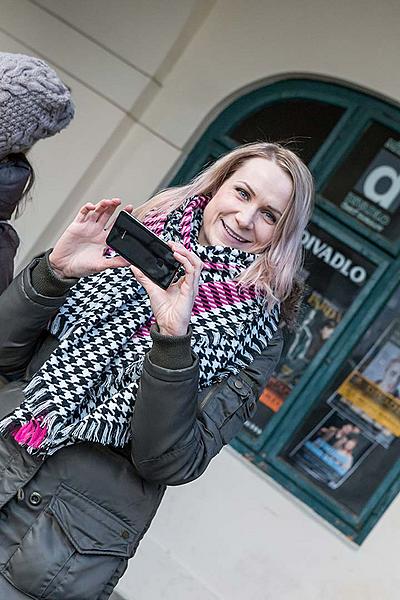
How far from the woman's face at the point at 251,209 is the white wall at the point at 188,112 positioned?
276cm

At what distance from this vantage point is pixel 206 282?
242 cm

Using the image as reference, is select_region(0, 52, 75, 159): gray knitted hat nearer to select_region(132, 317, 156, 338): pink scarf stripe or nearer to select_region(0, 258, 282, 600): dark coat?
select_region(0, 258, 282, 600): dark coat

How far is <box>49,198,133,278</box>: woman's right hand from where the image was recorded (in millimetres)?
2350

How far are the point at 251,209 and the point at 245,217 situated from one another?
0.10 feet

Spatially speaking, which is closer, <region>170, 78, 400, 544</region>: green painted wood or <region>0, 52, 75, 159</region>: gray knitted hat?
<region>0, 52, 75, 159</region>: gray knitted hat

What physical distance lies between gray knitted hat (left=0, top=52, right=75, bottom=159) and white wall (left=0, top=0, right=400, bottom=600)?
261cm

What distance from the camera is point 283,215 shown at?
2438mm

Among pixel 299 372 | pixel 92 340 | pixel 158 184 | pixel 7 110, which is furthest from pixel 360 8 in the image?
pixel 92 340

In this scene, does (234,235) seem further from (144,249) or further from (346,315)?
(346,315)

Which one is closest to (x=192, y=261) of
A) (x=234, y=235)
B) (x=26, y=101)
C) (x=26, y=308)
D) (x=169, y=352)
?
(x=169, y=352)

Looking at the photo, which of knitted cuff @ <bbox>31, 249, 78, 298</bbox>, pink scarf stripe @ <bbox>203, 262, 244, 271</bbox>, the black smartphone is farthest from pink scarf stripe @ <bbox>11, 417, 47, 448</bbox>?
pink scarf stripe @ <bbox>203, 262, 244, 271</bbox>

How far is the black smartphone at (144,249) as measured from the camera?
7.06ft

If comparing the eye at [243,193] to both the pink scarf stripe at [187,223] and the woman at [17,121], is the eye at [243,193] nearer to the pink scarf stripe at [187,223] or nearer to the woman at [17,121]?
the pink scarf stripe at [187,223]

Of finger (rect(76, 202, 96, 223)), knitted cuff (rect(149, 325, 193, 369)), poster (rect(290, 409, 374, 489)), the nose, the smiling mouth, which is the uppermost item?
the nose
